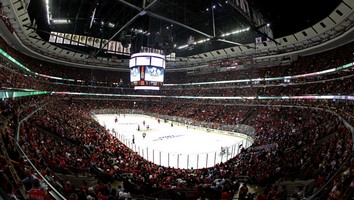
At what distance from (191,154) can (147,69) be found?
9.54m

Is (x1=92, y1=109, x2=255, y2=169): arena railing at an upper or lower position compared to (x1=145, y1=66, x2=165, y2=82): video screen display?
lower

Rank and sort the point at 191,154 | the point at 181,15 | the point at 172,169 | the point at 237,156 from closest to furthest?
the point at 172,169 < the point at 237,156 < the point at 191,154 < the point at 181,15

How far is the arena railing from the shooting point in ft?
51.9

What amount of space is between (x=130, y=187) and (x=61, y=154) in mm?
3717

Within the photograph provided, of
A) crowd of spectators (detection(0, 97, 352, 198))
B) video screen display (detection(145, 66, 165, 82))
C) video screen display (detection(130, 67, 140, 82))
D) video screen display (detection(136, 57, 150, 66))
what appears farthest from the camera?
video screen display (detection(130, 67, 140, 82))

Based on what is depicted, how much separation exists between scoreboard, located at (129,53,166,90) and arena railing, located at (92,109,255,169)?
6.18 metres

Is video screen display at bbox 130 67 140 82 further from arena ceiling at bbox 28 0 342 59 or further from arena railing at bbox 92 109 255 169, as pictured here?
arena railing at bbox 92 109 255 169

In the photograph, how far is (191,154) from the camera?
17.7 meters

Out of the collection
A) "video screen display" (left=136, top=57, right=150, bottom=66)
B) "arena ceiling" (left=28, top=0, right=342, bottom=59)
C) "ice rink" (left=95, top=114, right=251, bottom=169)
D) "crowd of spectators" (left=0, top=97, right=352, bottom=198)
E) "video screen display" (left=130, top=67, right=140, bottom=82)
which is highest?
"arena ceiling" (left=28, top=0, right=342, bottom=59)

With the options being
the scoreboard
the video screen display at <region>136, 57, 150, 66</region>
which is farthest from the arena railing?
the video screen display at <region>136, 57, 150, 66</region>

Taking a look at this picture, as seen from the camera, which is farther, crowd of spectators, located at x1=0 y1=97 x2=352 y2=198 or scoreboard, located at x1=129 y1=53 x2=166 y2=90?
scoreboard, located at x1=129 y1=53 x2=166 y2=90

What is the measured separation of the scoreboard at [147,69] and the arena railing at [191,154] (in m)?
6.18

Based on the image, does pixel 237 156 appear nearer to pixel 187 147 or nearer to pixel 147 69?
pixel 187 147

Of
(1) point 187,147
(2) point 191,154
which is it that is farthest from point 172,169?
(1) point 187,147
